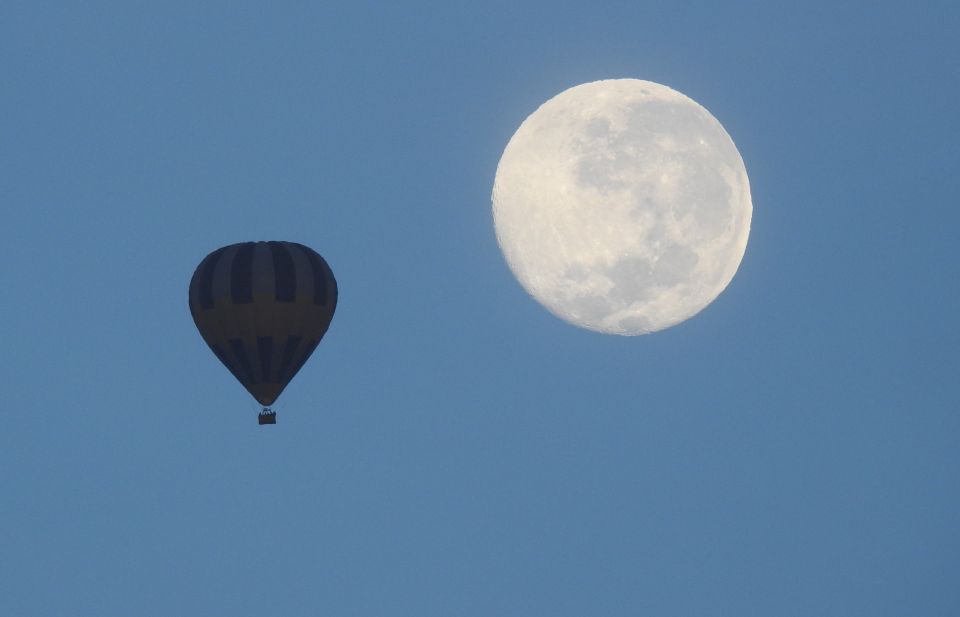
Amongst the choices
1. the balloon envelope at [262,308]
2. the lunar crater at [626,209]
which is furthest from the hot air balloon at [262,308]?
the lunar crater at [626,209]

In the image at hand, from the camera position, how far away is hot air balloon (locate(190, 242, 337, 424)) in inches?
3054

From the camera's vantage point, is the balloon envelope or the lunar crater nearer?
the lunar crater

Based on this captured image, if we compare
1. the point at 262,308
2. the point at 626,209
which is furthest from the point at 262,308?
the point at 626,209

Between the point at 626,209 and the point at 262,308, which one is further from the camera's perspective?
the point at 262,308

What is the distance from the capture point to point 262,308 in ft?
254

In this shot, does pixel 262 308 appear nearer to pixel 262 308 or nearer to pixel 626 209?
pixel 262 308

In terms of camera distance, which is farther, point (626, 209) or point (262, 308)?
point (262, 308)

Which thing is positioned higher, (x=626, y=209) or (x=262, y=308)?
(x=262, y=308)

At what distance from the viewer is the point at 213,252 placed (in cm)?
7912

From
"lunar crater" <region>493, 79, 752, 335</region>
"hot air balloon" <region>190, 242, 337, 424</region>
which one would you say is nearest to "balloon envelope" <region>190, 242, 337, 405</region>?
"hot air balloon" <region>190, 242, 337, 424</region>

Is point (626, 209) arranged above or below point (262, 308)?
below

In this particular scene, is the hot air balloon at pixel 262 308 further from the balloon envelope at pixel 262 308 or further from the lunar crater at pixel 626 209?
the lunar crater at pixel 626 209

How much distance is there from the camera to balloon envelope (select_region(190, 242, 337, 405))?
254 feet

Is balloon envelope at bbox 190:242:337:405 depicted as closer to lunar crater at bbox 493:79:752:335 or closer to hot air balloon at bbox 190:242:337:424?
hot air balloon at bbox 190:242:337:424
